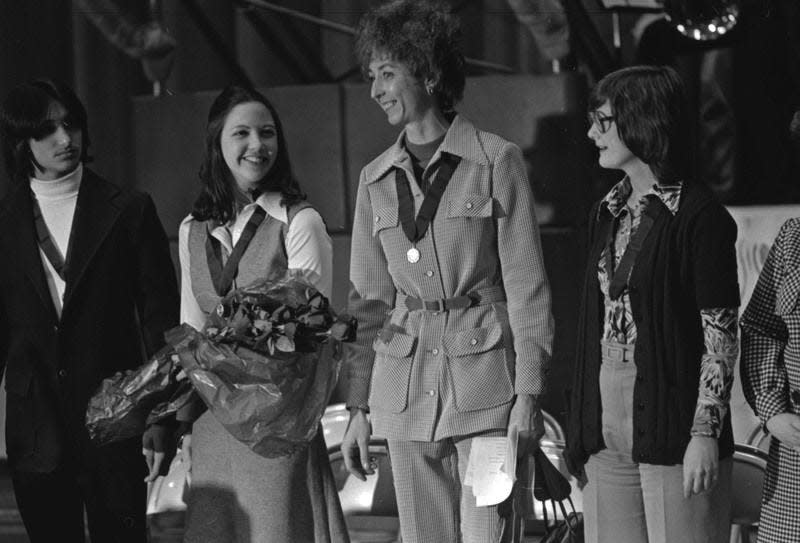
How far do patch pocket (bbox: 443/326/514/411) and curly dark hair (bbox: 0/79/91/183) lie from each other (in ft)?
4.03

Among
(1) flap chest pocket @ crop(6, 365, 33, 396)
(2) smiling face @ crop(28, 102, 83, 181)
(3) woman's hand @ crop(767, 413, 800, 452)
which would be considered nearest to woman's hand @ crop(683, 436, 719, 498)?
(3) woman's hand @ crop(767, 413, 800, 452)

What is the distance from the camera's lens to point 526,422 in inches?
116

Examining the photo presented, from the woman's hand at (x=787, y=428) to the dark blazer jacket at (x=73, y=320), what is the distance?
1.52 metres

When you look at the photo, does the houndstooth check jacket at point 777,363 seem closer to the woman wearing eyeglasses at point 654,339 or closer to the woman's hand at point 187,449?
the woman wearing eyeglasses at point 654,339

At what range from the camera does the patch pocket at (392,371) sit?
3033 mm

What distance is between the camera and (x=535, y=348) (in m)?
2.96

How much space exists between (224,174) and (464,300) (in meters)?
0.80

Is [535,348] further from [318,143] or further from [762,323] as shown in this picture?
[318,143]

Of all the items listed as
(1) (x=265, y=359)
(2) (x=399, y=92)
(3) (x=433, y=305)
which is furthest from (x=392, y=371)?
(2) (x=399, y=92)

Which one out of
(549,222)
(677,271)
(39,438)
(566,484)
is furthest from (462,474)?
(549,222)

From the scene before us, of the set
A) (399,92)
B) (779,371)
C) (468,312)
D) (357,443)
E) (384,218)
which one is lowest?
(357,443)

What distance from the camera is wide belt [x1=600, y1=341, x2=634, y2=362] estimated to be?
2887 millimetres

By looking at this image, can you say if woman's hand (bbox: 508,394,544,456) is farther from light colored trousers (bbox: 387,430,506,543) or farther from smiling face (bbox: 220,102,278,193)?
smiling face (bbox: 220,102,278,193)

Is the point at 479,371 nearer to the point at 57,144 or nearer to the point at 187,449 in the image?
the point at 187,449
